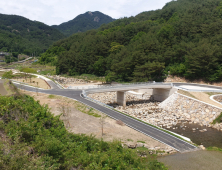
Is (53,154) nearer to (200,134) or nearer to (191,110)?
(200,134)

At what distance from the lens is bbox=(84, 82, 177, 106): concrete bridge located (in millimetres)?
35781

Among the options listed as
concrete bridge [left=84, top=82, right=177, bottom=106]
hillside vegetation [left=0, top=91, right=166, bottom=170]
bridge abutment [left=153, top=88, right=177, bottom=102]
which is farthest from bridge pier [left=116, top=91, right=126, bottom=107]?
hillside vegetation [left=0, top=91, right=166, bottom=170]

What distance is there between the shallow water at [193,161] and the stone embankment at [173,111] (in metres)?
9.99

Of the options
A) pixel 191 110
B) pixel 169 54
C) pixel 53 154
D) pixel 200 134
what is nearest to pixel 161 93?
pixel 191 110

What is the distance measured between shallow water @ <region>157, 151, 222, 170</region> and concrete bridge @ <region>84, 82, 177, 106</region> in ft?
66.5

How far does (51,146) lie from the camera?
11.8 meters

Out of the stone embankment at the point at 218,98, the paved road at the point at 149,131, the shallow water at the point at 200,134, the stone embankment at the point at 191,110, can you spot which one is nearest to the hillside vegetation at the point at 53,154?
the paved road at the point at 149,131

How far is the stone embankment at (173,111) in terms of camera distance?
29562mm

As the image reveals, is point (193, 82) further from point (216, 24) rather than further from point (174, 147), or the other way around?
point (174, 147)

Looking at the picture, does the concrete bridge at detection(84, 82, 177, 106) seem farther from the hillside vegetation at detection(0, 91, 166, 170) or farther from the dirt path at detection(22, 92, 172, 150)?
the hillside vegetation at detection(0, 91, 166, 170)

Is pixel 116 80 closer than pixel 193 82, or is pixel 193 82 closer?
pixel 193 82

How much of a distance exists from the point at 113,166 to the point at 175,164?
25.0 ft

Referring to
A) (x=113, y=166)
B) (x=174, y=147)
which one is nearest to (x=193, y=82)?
(x=174, y=147)

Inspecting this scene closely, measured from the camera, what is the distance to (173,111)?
1379 inches
